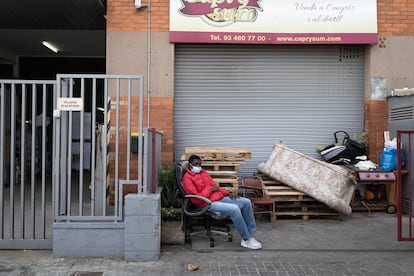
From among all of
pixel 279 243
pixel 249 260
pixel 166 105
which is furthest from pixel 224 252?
pixel 166 105

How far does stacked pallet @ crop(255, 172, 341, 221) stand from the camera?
314 inches

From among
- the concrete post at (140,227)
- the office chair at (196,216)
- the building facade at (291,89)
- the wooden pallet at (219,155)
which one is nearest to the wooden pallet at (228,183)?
the wooden pallet at (219,155)

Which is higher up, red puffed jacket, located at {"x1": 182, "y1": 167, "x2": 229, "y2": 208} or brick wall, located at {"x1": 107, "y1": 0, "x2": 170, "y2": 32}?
brick wall, located at {"x1": 107, "y1": 0, "x2": 170, "y2": 32}

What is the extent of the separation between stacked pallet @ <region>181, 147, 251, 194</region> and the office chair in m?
0.76

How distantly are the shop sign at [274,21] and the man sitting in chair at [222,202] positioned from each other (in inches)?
133

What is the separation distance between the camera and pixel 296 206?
813 centimetres

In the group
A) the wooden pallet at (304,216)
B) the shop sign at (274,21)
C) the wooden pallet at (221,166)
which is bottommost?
the wooden pallet at (304,216)

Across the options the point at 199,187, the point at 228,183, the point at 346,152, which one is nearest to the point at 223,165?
the point at 228,183

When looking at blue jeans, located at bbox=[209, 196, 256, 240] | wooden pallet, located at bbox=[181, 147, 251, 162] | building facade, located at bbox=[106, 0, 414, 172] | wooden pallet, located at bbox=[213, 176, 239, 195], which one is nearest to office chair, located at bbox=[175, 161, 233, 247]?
blue jeans, located at bbox=[209, 196, 256, 240]

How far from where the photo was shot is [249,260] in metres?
5.86

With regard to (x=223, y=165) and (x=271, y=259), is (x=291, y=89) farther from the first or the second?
(x=271, y=259)

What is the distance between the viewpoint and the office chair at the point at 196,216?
21.2ft

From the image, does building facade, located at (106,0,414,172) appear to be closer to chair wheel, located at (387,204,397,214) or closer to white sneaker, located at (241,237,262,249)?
chair wheel, located at (387,204,397,214)

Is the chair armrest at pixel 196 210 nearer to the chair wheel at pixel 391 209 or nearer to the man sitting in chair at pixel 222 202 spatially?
the man sitting in chair at pixel 222 202
